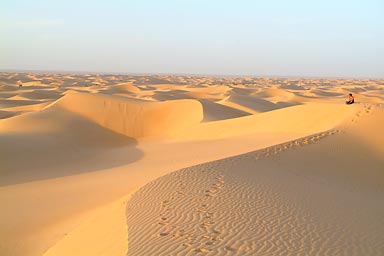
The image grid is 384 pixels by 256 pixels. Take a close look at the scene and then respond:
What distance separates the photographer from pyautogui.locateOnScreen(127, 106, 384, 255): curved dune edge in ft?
18.2

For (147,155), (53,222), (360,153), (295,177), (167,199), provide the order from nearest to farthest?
(167,199) → (53,222) → (295,177) → (360,153) → (147,155)

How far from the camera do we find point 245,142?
15500 millimetres

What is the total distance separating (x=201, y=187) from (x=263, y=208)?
4.96ft

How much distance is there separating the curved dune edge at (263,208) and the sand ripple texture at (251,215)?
14 millimetres

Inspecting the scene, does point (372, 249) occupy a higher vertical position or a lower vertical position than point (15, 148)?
higher

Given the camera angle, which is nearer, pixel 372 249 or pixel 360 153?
pixel 372 249

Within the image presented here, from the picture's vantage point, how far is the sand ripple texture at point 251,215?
548 cm

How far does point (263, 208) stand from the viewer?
23.0 feet

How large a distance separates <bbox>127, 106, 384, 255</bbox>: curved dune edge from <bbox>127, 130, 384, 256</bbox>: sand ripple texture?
0.5 inches

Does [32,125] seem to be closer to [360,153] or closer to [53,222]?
[53,222]

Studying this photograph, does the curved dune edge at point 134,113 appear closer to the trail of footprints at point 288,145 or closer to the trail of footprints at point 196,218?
the trail of footprints at point 288,145

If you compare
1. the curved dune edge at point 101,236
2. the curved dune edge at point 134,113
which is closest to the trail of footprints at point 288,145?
the curved dune edge at point 101,236

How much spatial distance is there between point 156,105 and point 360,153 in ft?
52.2

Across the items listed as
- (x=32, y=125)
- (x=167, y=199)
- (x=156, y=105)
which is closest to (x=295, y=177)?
(x=167, y=199)
